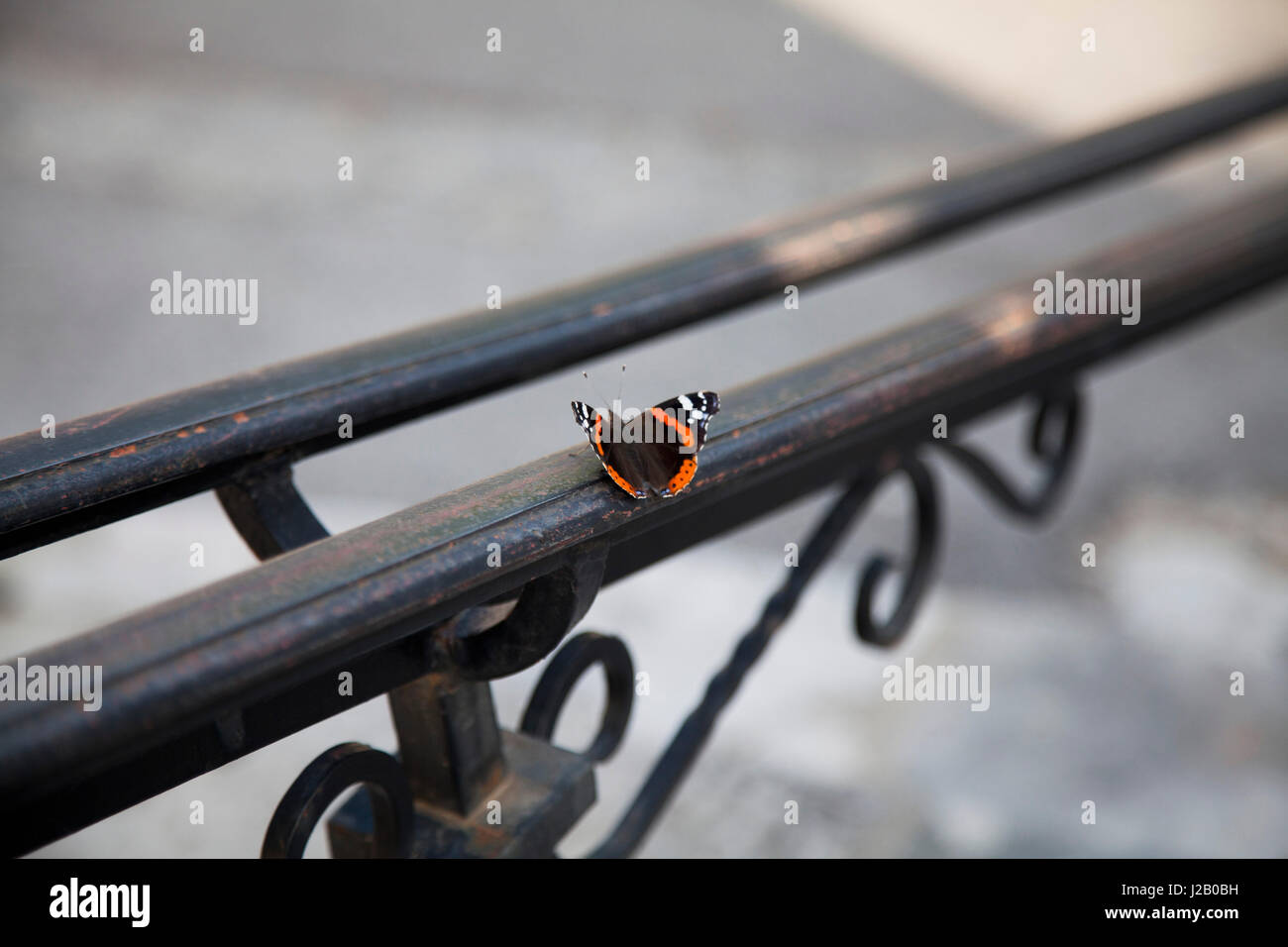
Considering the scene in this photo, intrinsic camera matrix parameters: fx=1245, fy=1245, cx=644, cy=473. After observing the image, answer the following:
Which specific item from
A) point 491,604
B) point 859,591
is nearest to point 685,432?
point 491,604

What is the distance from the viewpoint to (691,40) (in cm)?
521

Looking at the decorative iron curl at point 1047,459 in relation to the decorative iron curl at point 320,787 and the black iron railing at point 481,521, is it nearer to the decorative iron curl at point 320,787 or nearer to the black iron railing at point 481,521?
the black iron railing at point 481,521

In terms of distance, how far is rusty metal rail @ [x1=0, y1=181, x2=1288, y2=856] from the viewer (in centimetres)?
44

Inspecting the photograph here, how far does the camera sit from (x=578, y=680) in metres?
0.79

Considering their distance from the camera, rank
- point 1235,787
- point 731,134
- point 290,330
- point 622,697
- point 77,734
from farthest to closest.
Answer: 1. point 731,134
2. point 290,330
3. point 1235,787
4. point 622,697
5. point 77,734

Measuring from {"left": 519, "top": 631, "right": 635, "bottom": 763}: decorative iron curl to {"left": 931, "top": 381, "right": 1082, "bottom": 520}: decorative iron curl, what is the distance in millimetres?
413

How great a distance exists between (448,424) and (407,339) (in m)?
2.74

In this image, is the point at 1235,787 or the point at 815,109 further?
the point at 815,109

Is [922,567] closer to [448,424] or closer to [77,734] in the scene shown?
[77,734]

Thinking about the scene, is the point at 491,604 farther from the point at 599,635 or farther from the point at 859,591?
the point at 859,591

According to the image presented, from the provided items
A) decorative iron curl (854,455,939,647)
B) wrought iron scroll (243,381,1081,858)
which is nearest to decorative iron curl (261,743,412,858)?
wrought iron scroll (243,381,1081,858)

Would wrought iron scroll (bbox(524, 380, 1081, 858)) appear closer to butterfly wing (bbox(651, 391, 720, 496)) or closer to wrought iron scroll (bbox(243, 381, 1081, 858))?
wrought iron scroll (bbox(243, 381, 1081, 858))
